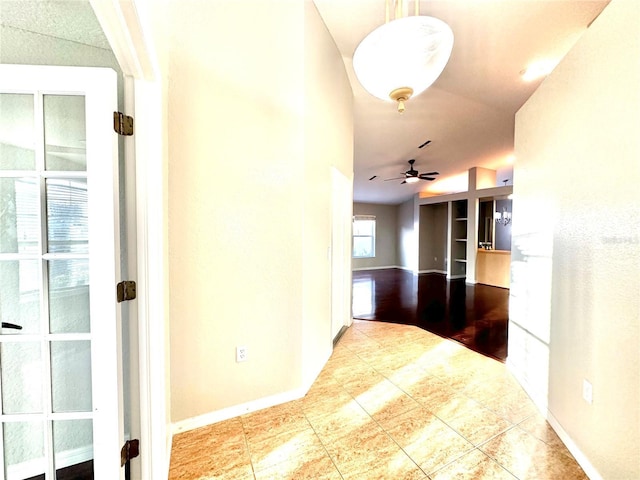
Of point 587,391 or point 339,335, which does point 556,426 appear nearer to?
point 587,391

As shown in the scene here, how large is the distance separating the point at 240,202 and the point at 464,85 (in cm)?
348

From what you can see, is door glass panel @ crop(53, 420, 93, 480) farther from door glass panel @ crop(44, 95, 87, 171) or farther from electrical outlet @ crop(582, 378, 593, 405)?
electrical outlet @ crop(582, 378, 593, 405)

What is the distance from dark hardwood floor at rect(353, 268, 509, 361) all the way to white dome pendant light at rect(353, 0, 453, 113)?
2873 mm

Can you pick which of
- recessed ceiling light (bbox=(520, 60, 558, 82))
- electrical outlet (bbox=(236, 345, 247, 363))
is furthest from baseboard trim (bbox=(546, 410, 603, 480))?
recessed ceiling light (bbox=(520, 60, 558, 82))

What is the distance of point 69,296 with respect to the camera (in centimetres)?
118

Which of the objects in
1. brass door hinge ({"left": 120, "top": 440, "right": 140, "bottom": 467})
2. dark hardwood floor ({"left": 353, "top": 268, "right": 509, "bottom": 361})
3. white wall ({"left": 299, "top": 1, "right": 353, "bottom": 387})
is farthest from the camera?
dark hardwood floor ({"left": 353, "top": 268, "right": 509, "bottom": 361})

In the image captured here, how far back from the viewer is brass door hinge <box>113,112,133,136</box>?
3.68ft

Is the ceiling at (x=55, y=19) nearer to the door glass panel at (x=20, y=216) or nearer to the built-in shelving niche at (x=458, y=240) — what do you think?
the door glass panel at (x=20, y=216)

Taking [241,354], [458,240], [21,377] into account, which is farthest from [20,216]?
[458,240]

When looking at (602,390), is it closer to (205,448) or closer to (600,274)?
(600,274)

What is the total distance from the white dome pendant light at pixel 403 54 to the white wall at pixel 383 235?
8452 mm

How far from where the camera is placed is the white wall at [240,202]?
162cm

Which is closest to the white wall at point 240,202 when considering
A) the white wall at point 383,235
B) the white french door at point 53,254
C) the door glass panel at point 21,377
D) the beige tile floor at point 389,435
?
the beige tile floor at point 389,435

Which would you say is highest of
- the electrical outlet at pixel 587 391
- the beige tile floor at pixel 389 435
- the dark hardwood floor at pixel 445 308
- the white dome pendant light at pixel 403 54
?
the white dome pendant light at pixel 403 54
